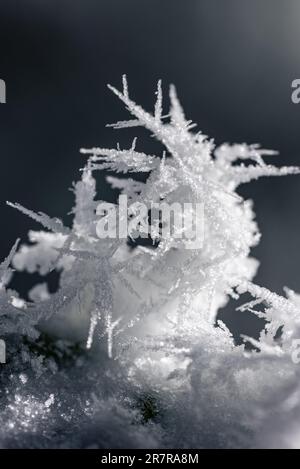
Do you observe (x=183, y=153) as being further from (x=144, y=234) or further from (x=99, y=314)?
(x=99, y=314)

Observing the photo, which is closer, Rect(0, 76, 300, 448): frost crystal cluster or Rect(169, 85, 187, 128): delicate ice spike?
Rect(0, 76, 300, 448): frost crystal cluster

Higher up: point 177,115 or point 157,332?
point 177,115

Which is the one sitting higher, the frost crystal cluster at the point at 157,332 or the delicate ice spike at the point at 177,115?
the delicate ice spike at the point at 177,115

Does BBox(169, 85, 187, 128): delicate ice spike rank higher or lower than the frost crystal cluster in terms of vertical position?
higher

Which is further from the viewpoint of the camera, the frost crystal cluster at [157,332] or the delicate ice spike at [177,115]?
the delicate ice spike at [177,115]
